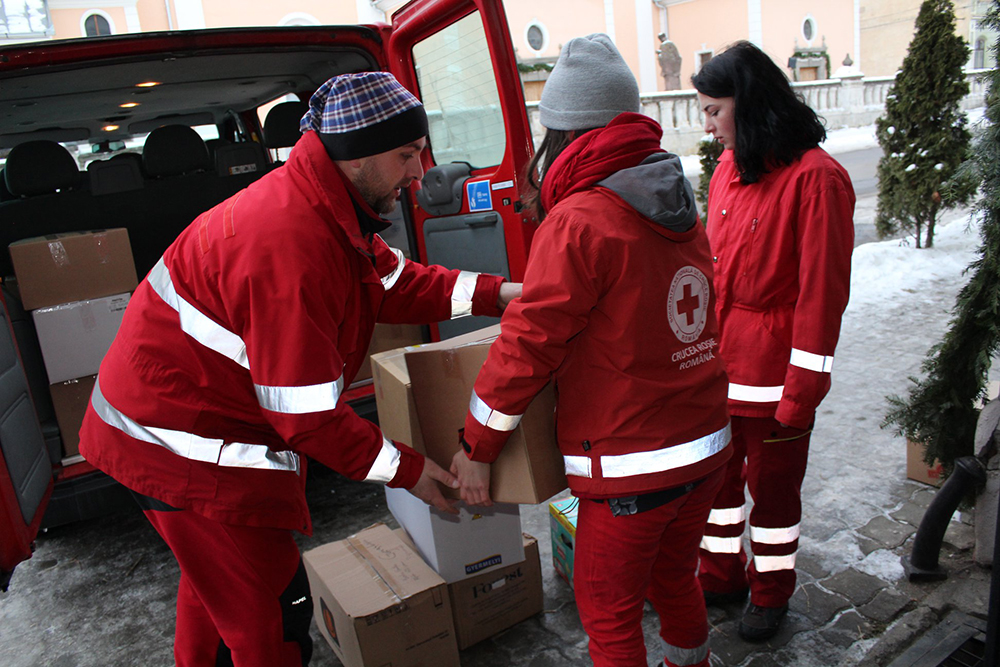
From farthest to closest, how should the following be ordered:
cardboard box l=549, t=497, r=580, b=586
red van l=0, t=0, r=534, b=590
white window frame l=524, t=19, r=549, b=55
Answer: white window frame l=524, t=19, r=549, b=55 → red van l=0, t=0, r=534, b=590 → cardboard box l=549, t=497, r=580, b=586

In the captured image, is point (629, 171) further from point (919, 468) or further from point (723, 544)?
point (919, 468)

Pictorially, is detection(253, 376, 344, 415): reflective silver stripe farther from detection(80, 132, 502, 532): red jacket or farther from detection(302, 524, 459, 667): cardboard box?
detection(302, 524, 459, 667): cardboard box

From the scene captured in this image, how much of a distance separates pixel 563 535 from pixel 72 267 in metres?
2.43

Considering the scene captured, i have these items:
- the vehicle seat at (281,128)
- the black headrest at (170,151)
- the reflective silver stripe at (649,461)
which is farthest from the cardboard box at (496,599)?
the black headrest at (170,151)

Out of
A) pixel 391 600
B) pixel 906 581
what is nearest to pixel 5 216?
pixel 391 600

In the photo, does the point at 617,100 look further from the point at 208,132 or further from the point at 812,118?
the point at 208,132

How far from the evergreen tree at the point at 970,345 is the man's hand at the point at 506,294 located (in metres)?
1.43

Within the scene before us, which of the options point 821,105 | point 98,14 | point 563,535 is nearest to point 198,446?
point 563,535

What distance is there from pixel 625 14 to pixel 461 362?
35302 millimetres

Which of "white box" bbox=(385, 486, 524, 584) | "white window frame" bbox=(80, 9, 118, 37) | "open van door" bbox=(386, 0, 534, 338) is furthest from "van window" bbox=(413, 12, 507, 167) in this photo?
"white window frame" bbox=(80, 9, 118, 37)

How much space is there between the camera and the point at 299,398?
61.0 inches

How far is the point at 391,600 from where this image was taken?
2283 mm

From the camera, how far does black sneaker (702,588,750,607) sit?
259 cm

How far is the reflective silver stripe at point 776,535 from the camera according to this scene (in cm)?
237
